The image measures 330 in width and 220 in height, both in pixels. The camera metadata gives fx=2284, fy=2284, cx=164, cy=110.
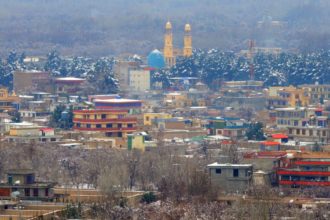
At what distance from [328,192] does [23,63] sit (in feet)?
142

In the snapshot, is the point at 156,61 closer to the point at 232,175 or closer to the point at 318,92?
the point at 318,92

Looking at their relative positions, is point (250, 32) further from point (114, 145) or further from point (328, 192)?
point (328, 192)

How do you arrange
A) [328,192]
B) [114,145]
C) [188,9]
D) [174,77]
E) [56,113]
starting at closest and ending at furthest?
1. [328,192]
2. [114,145]
3. [56,113]
4. [174,77]
5. [188,9]

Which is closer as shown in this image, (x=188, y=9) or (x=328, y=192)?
(x=328, y=192)

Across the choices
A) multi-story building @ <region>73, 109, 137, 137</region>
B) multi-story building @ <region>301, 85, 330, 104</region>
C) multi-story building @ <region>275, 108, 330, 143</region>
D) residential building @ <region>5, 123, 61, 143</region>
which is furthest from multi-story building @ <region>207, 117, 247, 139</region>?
multi-story building @ <region>301, 85, 330, 104</region>

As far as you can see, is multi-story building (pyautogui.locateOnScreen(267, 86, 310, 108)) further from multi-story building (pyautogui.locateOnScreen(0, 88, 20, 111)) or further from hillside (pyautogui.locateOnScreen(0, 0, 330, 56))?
hillside (pyautogui.locateOnScreen(0, 0, 330, 56))

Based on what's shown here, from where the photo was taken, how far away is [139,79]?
294 feet

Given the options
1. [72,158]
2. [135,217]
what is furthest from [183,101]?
[135,217]

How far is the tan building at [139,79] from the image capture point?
89.2m

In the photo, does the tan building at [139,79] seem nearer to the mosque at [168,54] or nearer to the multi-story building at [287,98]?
the mosque at [168,54]

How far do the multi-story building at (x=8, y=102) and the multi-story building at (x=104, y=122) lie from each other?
24.4 ft

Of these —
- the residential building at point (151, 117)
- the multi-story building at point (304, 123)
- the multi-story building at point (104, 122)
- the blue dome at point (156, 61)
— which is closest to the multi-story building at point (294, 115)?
the multi-story building at point (304, 123)

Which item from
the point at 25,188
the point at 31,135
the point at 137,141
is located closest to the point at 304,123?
the point at 137,141

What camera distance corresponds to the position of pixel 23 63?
92812mm
